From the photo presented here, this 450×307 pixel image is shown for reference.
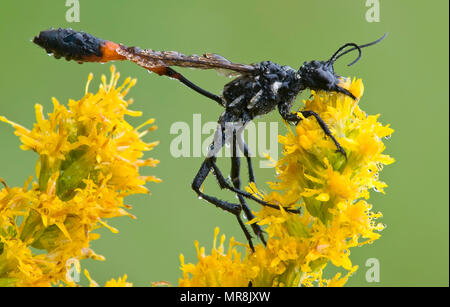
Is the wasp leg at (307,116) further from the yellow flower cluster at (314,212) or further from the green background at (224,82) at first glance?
the green background at (224,82)

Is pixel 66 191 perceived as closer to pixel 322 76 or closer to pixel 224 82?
pixel 322 76

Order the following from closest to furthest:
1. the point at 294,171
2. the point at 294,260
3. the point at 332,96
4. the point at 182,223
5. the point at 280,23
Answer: the point at 294,260 → the point at 294,171 → the point at 332,96 → the point at 182,223 → the point at 280,23

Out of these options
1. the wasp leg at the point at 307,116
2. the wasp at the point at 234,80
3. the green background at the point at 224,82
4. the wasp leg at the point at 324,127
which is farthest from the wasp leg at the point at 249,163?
the green background at the point at 224,82

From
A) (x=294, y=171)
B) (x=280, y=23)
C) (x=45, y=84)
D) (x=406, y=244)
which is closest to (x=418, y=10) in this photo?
(x=280, y=23)

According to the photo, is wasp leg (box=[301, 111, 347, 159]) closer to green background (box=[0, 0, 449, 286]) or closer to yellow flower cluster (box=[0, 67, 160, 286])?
yellow flower cluster (box=[0, 67, 160, 286])

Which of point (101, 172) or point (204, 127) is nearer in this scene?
point (101, 172)

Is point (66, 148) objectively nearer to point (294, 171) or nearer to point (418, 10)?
point (294, 171)
